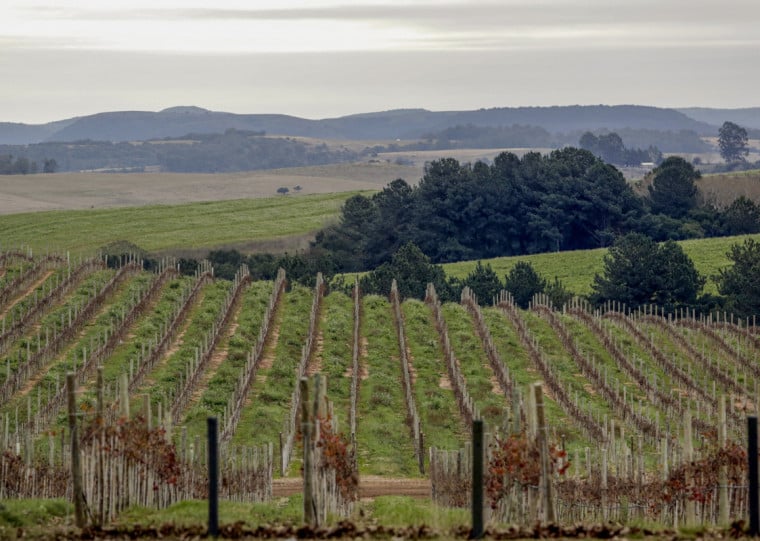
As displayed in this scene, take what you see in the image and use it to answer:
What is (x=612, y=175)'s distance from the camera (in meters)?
97.8

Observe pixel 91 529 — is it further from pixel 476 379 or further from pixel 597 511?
pixel 476 379

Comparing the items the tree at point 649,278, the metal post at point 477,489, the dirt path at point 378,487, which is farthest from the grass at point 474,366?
the metal post at point 477,489

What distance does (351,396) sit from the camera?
3688 cm

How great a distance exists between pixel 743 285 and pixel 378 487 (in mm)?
38953

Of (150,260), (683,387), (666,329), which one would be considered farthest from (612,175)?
(683,387)

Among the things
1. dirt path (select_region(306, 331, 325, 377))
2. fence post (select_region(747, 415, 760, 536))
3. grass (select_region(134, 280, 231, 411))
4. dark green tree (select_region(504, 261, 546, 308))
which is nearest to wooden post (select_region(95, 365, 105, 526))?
fence post (select_region(747, 415, 760, 536))

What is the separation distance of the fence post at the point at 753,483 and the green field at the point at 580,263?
62.7 m

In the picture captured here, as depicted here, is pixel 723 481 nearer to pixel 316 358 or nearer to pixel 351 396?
pixel 351 396

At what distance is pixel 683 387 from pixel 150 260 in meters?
47.5

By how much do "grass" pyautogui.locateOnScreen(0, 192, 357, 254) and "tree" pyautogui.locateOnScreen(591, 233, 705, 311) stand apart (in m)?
38.6

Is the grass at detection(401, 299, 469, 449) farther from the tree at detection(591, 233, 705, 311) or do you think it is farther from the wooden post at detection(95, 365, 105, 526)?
the tree at detection(591, 233, 705, 311)

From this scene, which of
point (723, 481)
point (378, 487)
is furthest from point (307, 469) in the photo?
point (378, 487)

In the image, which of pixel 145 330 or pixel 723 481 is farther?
pixel 145 330

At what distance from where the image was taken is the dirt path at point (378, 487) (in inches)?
1058
